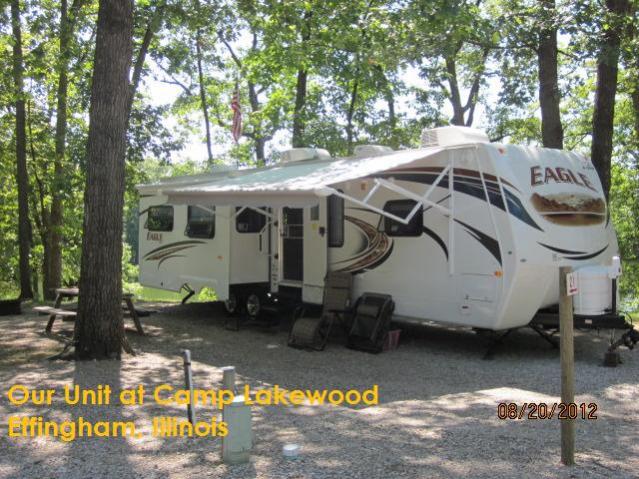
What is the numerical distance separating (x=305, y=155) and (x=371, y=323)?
3.60m

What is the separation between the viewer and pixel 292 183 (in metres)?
8.44

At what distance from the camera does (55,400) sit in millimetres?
5844

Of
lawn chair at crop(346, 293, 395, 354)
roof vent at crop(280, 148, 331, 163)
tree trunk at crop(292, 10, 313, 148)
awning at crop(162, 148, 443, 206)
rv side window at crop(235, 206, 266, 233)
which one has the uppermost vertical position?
tree trunk at crop(292, 10, 313, 148)

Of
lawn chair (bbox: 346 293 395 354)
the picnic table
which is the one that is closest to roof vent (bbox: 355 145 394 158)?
lawn chair (bbox: 346 293 395 354)

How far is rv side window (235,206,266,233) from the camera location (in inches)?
443

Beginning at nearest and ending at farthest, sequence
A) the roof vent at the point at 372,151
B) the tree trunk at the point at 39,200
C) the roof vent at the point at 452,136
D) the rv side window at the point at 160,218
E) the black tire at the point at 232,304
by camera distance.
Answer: the roof vent at the point at 452,136, the roof vent at the point at 372,151, the black tire at the point at 232,304, the rv side window at the point at 160,218, the tree trunk at the point at 39,200

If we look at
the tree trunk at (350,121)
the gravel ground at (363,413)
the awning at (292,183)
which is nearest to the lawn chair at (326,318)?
the gravel ground at (363,413)

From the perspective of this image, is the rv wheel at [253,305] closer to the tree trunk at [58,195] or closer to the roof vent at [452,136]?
the roof vent at [452,136]

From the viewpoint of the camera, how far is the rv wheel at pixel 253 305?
11.4m

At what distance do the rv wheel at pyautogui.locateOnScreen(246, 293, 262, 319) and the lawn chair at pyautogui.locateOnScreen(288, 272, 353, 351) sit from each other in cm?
216

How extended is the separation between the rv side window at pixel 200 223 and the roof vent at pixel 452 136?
423 cm

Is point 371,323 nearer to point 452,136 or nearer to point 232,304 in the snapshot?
point 452,136

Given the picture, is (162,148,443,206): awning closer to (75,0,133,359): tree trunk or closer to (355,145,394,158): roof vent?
(355,145,394,158): roof vent

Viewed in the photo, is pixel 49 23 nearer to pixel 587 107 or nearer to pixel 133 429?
pixel 133 429
